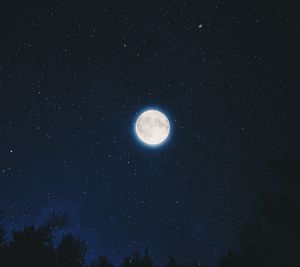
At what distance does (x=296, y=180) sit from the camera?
36.4ft

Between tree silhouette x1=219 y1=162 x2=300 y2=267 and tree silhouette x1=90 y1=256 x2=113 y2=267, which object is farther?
tree silhouette x1=90 y1=256 x2=113 y2=267

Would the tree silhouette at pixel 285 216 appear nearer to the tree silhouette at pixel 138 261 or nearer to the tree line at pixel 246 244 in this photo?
the tree line at pixel 246 244

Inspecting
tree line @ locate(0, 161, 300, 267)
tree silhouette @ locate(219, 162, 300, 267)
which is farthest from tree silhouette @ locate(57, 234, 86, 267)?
tree silhouette @ locate(219, 162, 300, 267)

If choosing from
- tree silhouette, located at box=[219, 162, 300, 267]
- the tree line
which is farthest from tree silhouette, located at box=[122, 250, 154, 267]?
tree silhouette, located at box=[219, 162, 300, 267]

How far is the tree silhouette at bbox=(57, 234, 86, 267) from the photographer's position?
47.5 feet

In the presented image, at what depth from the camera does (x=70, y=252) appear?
14.8 metres

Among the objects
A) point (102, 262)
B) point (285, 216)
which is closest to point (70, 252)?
point (102, 262)

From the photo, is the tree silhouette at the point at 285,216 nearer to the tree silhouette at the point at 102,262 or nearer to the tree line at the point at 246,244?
the tree line at the point at 246,244

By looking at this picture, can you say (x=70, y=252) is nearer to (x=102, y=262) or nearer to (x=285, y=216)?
(x=102, y=262)

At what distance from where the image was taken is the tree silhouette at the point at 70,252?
1447 centimetres

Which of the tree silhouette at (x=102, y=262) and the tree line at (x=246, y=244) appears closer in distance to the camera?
the tree line at (x=246, y=244)

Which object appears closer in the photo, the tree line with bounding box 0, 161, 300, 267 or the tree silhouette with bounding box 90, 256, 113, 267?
the tree line with bounding box 0, 161, 300, 267

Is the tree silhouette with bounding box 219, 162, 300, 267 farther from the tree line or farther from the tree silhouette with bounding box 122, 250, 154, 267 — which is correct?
the tree silhouette with bounding box 122, 250, 154, 267

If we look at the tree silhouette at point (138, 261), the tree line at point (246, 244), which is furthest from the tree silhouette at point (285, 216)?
the tree silhouette at point (138, 261)
